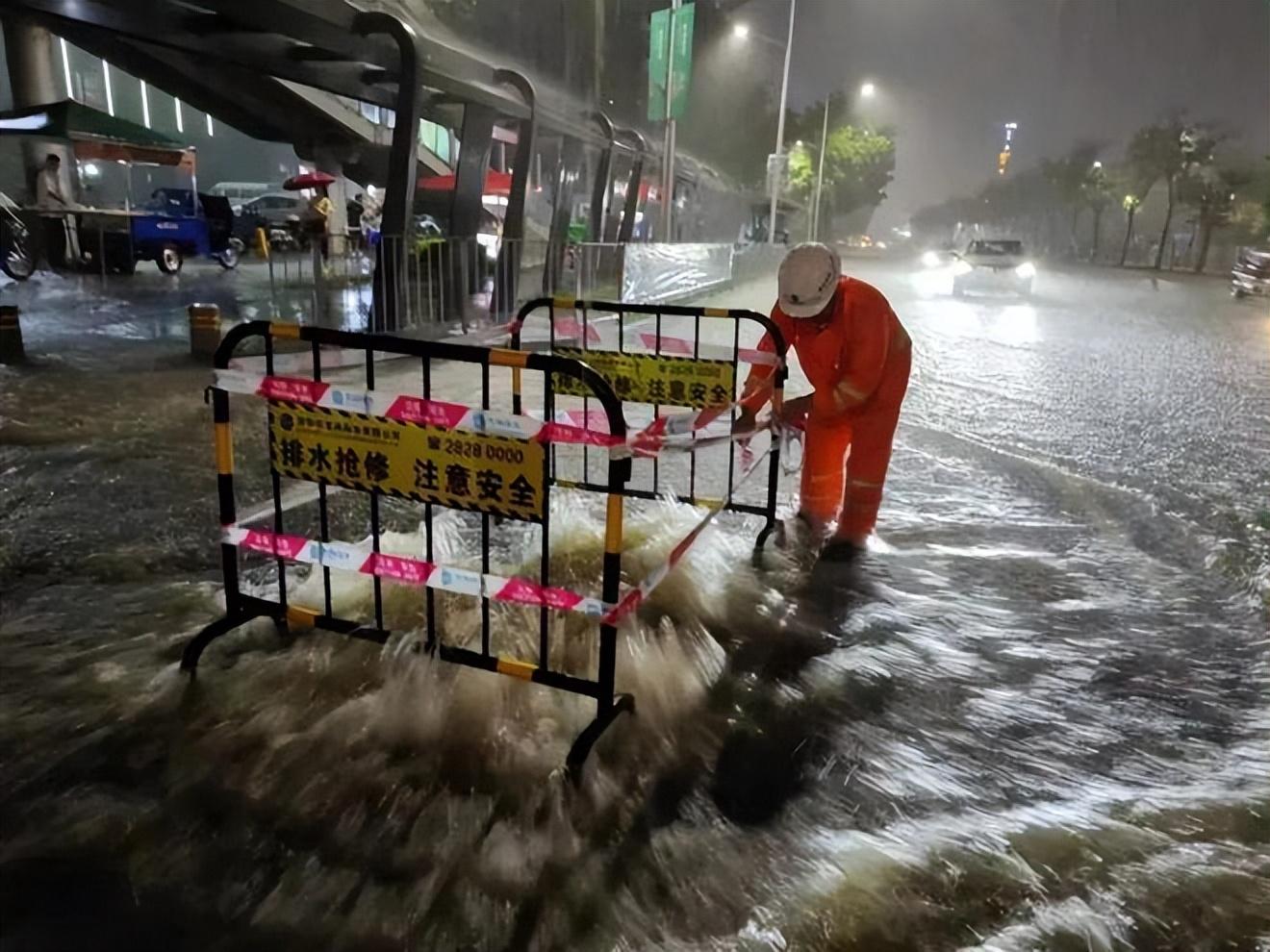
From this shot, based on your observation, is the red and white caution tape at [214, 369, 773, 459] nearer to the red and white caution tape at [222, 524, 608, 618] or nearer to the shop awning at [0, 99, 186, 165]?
the red and white caution tape at [222, 524, 608, 618]

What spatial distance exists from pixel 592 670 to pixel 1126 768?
197 centimetres

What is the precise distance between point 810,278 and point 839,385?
57cm

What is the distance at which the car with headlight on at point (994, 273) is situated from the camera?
2522 centimetres

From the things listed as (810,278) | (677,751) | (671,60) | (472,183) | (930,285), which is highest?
(671,60)

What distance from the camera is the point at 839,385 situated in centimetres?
515

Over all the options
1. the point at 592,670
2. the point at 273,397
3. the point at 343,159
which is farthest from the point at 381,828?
the point at 343,159

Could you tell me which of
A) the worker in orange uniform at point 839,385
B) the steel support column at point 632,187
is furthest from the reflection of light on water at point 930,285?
the worker in orange uniform at point 839,385

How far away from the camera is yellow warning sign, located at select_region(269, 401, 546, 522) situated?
10.4 feet

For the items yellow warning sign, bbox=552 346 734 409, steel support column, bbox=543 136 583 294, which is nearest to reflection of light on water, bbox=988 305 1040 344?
steel support column, bbox=543 136 583 294

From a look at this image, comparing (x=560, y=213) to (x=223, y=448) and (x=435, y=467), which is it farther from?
(x=435, y=467)

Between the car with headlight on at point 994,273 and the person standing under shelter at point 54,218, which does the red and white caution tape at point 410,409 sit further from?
the car with headlight on at point 994,273

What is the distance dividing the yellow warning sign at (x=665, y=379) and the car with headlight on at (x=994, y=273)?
72.1ft

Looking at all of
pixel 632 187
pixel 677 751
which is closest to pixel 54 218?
pixel 632 187

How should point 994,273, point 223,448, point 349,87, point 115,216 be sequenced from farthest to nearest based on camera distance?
point 994,273
point 115,216
point 349,87
point 223,448
